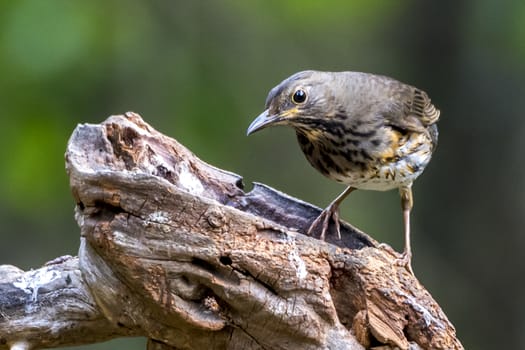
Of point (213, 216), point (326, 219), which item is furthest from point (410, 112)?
point (213, 216)

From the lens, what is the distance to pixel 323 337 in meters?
4.55

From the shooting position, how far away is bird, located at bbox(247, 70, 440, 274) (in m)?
5.85

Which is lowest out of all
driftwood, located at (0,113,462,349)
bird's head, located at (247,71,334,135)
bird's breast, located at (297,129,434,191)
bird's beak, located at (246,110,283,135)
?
driftwood, located at (0,113,462,349)

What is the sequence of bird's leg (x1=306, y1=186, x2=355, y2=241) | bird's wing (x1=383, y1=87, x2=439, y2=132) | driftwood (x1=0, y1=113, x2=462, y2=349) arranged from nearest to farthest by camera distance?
driftwood (x1=0, y1=113, x2=462, y2=349) → bird's leg (x1=306, y1=186, x2=355, y2=241) → bird's wing (x1=383, y1=87, x2=439, y2=132)

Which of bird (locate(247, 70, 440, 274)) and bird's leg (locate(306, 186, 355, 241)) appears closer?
bird's leg (locate(306, 186, 355, 241))

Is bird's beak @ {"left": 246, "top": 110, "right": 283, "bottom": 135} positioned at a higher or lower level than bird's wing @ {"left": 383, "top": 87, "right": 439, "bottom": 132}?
lower

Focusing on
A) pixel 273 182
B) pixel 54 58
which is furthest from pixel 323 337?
pixel 273 182

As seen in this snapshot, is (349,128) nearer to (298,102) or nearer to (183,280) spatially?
(298,102)

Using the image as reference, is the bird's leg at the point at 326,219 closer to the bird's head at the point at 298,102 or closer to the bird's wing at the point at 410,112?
the bird's head at the point at 298,102

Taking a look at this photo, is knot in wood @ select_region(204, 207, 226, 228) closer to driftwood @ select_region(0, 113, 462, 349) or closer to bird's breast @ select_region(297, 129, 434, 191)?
driftwood @ select_region(0, 113, 462, 349)

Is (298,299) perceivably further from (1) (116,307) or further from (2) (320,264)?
(1) (116,307)

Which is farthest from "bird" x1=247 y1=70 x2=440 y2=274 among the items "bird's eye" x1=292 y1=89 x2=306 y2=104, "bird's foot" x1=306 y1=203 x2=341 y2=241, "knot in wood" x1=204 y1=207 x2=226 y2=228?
"knot in wood" x1=204 y1=207 x2=226 y2=228

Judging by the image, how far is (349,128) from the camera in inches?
239

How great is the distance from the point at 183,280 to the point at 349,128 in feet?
6.68
